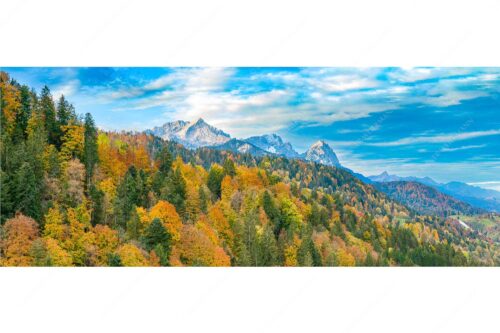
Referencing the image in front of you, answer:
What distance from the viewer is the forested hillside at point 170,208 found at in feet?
53.0

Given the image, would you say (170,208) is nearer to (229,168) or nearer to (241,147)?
(229,168)

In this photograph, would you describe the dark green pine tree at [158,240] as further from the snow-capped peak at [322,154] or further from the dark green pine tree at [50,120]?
the snow-capped peak at [322,154]

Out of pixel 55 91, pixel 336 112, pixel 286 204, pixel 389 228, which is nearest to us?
pixel 55 91

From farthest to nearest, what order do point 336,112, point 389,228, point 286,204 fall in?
point 389,228, point 286,204, point 336,112

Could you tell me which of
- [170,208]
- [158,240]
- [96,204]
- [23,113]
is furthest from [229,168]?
[23,113]

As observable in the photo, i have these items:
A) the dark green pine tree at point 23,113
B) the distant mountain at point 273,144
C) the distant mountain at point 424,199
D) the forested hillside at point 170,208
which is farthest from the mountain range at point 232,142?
Result: the dark green pine tree at point 23,113

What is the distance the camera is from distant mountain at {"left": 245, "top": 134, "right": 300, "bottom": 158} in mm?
19672

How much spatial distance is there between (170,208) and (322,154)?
7.28 m

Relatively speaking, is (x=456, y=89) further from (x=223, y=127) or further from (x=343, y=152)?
(x=223, y=127)

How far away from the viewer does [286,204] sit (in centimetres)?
2070

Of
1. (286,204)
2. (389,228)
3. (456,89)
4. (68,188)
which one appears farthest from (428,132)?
(68,188)

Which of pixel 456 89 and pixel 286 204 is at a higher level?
pixel 456 89

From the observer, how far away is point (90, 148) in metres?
19.2

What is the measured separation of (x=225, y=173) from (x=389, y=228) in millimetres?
8898
